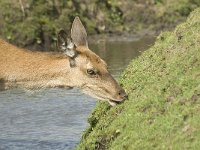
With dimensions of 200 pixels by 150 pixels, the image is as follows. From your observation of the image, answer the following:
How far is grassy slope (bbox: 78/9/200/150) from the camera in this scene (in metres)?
10.6

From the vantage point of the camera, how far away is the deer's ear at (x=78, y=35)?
1310 centimetres

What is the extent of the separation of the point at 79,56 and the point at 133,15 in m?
32.8

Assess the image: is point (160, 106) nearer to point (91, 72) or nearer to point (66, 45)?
point (91, 72)

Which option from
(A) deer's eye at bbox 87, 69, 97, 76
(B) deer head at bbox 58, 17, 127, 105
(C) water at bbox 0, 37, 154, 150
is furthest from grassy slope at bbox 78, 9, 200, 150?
(C) water at bbox 0, 37, 154, 150

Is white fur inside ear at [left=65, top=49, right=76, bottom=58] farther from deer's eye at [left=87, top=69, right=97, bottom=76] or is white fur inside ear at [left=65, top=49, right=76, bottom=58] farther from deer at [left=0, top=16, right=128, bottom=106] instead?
deer's eye at [left=87, top=69, right=97, bottom=76]

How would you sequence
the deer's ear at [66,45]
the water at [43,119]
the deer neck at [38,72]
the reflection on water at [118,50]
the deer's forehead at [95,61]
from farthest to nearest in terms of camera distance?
1. the reflection on water at [118,50]
2. the water at [43,119]
3. the deer neck at [38,72]
4. the deer's forehead at [95,61]
5. the deer's ear at [66,45]

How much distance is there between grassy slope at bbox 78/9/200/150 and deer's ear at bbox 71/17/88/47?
47.4 inches

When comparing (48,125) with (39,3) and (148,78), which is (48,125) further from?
(39,3)

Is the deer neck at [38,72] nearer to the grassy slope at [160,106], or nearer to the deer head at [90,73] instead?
the deer head at [90,73]

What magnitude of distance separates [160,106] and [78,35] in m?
2.25

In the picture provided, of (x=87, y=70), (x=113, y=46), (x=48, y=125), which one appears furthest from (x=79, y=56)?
(x=113, y=46)

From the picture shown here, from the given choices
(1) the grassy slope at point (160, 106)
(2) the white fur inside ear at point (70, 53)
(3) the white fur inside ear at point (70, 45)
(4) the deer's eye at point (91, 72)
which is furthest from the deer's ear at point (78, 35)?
(1) the grassy slope at point (160, 106)

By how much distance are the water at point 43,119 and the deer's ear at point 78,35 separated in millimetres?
2732

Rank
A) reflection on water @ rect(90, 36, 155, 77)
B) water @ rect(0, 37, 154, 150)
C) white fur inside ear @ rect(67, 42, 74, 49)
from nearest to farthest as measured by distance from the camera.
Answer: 1. white fur inside ear @ rect(67, 42, 74, 49)
2. water @ rect(0, 37, 154, 150)
3. reflection on water @ rect(90, 36, 155, 77)
